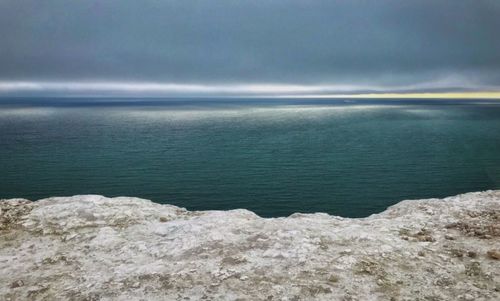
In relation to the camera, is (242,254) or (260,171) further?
(260,171)

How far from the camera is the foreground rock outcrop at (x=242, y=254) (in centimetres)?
1409

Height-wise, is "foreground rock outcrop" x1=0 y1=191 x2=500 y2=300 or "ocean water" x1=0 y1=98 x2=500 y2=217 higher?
"foreground rock outcrop" x1=0 y1=191 x2=500 y2=300

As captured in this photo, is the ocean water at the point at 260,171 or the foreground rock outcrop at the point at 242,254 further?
the ocean water at the point at 260,171

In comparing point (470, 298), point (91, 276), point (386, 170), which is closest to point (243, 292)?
point (91, 276)

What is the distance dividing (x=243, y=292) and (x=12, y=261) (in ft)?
34.7

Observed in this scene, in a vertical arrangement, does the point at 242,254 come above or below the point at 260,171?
above

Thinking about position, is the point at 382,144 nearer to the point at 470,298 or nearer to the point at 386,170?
the point at 386,170

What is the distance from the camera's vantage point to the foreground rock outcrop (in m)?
14.1

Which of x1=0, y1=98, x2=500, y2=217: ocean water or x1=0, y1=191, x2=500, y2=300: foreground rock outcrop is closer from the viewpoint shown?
x1=0, y1=191, x2=500, y2=300: foreground rock outcrop

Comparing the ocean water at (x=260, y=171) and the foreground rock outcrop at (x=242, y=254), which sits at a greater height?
the foreground rock outcrop at (x=242, y=254)

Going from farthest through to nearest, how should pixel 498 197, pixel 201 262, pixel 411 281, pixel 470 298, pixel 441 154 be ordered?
1. pixel 441 154
2. pixel 498 197
3. pixel 201 262
4. pixel 411 281
5. pixel 470 298

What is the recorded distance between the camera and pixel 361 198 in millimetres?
52531

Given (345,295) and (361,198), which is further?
(361,198)

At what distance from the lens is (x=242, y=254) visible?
54.1ft
